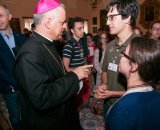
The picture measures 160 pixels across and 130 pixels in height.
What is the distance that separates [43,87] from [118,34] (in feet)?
3.75

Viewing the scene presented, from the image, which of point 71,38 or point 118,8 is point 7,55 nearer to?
point 71,38

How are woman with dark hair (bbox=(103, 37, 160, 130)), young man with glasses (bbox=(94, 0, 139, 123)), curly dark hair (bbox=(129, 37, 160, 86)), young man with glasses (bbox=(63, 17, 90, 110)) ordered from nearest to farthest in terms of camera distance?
woman with dark hair (bbox=(103, 37, 160, 130)) < curly dark hair (bbox=(129, 37, 160, 86)) < young man with glasses (bbox=(94, 0, 139, 123)) < young man with glasses (bbox=(63, 17, 90, 110))

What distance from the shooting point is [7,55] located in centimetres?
272

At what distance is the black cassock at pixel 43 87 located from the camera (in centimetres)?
153

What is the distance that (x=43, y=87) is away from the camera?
1527mm

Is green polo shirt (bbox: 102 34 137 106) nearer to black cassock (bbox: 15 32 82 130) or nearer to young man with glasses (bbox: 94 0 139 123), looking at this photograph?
young man with glasses (bbox: 94 0 139 123)

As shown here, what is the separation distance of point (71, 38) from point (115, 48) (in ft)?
5.00

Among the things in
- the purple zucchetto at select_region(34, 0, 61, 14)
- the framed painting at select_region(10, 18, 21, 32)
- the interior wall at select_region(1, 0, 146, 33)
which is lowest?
the purple zucchetto at select_region(34, 0, 61, 14)

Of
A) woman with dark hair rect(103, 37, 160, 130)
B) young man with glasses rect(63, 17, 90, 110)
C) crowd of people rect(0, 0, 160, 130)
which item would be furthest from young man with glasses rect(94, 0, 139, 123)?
young man with glasses rect(63, 17, 90, 110)

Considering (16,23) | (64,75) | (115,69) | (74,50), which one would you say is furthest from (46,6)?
(16,23)

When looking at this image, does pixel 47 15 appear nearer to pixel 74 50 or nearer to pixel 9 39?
pixel 9 39

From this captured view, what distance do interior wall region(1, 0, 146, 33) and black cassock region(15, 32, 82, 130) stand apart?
9.56 meters

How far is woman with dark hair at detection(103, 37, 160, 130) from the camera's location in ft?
3.75

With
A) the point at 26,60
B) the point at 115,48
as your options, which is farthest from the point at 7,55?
the point at 115,48
